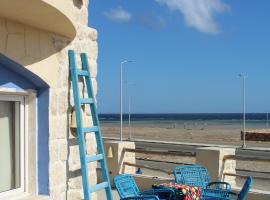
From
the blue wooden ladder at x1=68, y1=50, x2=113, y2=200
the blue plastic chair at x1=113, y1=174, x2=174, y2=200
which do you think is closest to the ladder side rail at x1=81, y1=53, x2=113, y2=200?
the blue wooden ladder at x1=68, y1=50, x2=113, y2=200

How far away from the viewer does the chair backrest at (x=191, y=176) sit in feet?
26.3

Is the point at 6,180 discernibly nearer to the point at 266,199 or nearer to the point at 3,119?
the point at 3,119

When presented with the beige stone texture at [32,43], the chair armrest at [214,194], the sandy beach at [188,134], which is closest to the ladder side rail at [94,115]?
the beige stone texture at [32,43]

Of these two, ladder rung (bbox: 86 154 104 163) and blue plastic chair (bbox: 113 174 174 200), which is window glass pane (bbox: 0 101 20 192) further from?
blue plastic chair (bbox: 113 174 174 200)

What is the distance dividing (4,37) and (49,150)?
4.39 feet

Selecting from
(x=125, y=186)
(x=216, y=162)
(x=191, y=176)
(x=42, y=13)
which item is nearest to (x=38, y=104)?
(x=42, y=13)

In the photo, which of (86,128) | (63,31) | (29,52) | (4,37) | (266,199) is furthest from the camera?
(266,199)

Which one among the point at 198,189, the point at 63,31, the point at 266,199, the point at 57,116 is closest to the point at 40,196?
the point at 57,116

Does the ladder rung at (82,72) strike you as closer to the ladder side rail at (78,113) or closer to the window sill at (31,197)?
the ladder side rail at (78,113)

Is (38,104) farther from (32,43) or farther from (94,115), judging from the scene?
(94,115)

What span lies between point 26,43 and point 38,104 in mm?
715

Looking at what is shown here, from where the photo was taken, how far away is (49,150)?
5.30 metres

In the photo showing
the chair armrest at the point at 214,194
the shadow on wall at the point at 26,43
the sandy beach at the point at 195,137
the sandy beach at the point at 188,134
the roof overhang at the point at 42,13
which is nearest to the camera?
the roof overhang at the point at 42,13

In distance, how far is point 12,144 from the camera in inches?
204
